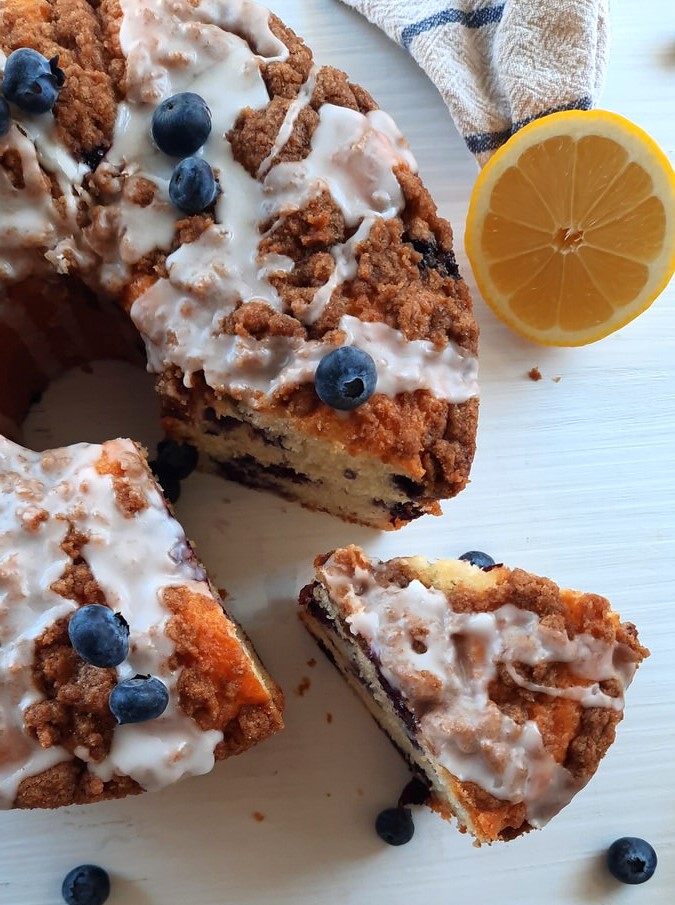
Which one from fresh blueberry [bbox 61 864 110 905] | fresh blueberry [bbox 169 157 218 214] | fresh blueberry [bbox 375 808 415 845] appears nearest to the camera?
fresh blueberry [bbox 169 157 218 214]

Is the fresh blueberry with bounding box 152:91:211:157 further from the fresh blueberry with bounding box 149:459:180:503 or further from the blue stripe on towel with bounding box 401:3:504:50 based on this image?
the blue stripe on towel with bounding box 401:3:504:50

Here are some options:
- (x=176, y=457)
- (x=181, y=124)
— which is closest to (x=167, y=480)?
(x=176, y=457)

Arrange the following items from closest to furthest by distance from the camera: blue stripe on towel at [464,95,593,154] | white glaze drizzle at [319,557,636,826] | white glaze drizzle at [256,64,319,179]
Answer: white glaze drizzle at [319,557,636,826] < white glaze drizzle at [256,64,319,179] < blue stripe on towel at [464,95,593,154]

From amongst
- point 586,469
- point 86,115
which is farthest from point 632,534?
point 86,115

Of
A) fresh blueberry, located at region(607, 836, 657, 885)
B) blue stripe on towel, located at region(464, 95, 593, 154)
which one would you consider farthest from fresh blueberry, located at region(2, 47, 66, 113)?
fresh blueberry, located at region(607, 836, 657, 885)

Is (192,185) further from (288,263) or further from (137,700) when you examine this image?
(137,700)
